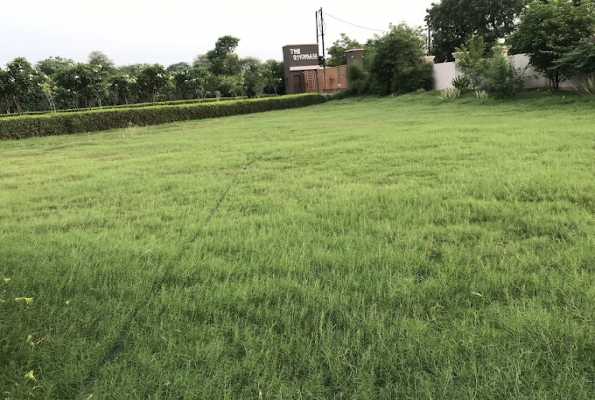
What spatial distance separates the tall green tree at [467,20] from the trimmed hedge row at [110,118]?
17.7 m

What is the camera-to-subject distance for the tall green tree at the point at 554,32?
10.1 m

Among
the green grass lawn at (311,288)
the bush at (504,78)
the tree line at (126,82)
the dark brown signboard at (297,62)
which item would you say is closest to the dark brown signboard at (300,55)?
the dark brown signboard at (297,62)

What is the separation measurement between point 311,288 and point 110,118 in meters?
15.1

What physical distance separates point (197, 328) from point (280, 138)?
7.15m

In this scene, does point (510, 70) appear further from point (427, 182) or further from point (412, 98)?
point (427, 182)

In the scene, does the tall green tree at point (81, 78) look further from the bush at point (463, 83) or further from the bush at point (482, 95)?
the bush at point (482, 95)

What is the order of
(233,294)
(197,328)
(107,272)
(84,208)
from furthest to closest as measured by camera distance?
(84,208) → (107,272) → (233,294) → (197,328)

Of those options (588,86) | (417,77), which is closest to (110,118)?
(417,77)

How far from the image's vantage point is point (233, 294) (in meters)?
1.91

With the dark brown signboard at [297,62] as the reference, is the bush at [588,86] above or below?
below

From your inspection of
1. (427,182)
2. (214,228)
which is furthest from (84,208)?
(427,182)

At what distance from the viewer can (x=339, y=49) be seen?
35812 mm

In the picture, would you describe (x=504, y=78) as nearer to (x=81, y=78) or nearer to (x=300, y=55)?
(x=81, y=78)

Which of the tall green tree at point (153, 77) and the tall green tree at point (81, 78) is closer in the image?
the tall green tree at point (81, 78)
